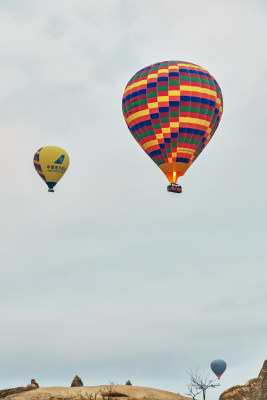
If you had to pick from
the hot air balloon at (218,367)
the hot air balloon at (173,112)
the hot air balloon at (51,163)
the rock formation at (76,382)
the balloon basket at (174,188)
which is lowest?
the rock formation at (76,382)

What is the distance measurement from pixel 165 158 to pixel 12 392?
33.0 metres

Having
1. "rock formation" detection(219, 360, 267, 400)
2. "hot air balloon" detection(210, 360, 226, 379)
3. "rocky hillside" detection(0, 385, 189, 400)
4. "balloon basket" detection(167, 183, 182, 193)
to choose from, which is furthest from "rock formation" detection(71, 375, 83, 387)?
"hot air balloon" detection(210, 360, 226, 379)

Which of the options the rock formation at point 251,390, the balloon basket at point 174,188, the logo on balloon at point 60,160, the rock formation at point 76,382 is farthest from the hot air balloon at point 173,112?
the rock formation at point 251,390

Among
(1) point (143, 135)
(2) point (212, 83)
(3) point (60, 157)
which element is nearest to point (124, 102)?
(1) point (143, 135)

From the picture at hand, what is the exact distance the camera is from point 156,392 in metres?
30.0

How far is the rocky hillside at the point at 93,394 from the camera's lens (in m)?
28.9

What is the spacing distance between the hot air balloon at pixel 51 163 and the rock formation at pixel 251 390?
59.6m

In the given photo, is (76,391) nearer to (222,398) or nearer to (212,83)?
(222,398)

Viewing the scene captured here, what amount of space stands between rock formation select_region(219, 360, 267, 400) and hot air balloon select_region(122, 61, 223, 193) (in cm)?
3180

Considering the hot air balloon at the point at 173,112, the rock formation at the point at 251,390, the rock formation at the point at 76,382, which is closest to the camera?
the rock formation at the point at 251,390

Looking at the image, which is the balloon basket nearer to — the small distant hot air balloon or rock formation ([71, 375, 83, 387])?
rock formation ([71, 375, 83, 387])

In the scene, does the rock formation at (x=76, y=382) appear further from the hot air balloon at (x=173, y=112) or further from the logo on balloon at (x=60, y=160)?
the logo on balloon at (x=60, y=160)

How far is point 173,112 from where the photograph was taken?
5884 cm

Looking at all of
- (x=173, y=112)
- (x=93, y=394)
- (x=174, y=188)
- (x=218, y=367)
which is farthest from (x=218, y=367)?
(x=93, y=394)
